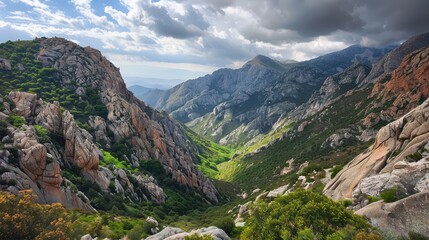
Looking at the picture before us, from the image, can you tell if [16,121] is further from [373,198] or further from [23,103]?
[373,198]

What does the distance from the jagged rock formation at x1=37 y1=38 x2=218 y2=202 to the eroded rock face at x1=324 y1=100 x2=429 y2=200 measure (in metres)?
84.8

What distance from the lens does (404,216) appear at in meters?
31.4

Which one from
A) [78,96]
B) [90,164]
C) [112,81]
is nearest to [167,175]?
[90,164]

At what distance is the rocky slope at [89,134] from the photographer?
66.4 meters

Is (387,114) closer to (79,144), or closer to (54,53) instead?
(79,144)

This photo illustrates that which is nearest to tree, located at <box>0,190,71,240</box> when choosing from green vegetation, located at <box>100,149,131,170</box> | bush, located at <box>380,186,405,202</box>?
bush, located at <box>380,186,405,202</box>

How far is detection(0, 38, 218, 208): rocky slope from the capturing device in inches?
2616

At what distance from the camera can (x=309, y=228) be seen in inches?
1233

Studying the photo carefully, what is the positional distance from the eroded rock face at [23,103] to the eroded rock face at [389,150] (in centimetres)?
8968

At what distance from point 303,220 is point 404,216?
10195 millimetres

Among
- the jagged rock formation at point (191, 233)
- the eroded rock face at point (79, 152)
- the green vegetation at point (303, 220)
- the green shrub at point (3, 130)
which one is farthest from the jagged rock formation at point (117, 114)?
the green vegetation at point (303, 220)

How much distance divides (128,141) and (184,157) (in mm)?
41552

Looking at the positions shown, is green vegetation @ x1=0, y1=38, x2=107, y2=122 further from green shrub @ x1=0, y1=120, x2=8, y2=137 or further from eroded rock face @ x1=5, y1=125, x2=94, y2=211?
eroded rock face @ x1=5, y1=125, x2=94, y2=211

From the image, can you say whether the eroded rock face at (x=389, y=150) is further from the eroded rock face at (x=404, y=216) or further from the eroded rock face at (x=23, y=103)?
the eroded rock face at (x=23, y=103)
